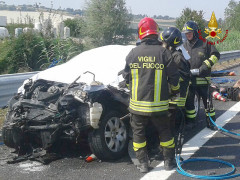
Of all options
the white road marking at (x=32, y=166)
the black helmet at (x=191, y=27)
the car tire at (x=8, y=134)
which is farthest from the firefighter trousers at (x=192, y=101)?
the car tire at (x=8, y=134)

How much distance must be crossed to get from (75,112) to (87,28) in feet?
57.4

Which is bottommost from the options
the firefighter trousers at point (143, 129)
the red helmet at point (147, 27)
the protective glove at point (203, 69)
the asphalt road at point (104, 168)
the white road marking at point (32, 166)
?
the white road marking at point (32, 166)

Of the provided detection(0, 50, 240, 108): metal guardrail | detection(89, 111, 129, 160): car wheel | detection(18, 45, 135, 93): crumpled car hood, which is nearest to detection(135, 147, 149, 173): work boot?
detection(89, 111, 129, 160): car wheel

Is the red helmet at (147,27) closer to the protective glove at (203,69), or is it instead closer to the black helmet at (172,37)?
the black helmet at (172,37)

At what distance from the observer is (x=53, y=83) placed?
5.45 m

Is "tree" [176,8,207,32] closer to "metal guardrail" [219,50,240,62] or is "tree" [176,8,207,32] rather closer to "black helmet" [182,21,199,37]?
"metal guardrail" [219,50,240,62]

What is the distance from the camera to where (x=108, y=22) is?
21.3 metres

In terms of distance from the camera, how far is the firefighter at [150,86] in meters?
4.36

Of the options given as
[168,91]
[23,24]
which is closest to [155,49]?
[168,91]

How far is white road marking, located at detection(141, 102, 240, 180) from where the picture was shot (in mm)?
4398

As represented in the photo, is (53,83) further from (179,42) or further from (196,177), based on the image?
(196,177)

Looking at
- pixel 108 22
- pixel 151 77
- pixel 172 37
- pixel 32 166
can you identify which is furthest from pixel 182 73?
pixel 108 22

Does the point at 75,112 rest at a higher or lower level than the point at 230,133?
higher

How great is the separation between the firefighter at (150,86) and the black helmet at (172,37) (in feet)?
2.43
